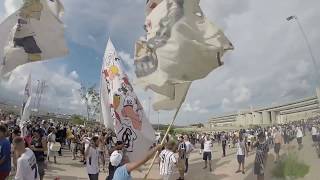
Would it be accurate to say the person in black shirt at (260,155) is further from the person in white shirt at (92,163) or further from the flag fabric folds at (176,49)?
the flag fabric folds at (176,49)

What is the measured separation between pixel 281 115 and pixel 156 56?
29.8 feet

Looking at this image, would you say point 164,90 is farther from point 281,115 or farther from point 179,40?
point 281,115

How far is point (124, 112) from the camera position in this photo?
1239 cm

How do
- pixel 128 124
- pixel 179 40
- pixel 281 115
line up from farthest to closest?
pixel 281 115 < pixel 128 124 < pixel 179 40

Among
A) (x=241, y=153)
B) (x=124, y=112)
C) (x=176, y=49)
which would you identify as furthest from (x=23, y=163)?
(x=241, y=153)

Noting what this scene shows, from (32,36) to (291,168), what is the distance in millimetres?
7839

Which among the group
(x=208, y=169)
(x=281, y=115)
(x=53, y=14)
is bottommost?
(x=208, y=169)

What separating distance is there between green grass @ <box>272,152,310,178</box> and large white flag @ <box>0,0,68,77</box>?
681 centimetres

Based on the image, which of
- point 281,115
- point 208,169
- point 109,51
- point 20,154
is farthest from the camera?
point 208,169

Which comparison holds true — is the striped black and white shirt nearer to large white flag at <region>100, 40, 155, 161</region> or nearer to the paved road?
large white flag at <region>100, 40, 155, 161</region>

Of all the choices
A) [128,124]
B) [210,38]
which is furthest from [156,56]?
[128,124]

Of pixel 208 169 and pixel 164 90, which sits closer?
pixel 164 90

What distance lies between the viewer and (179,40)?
760cm

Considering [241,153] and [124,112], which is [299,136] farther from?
[241,153]
